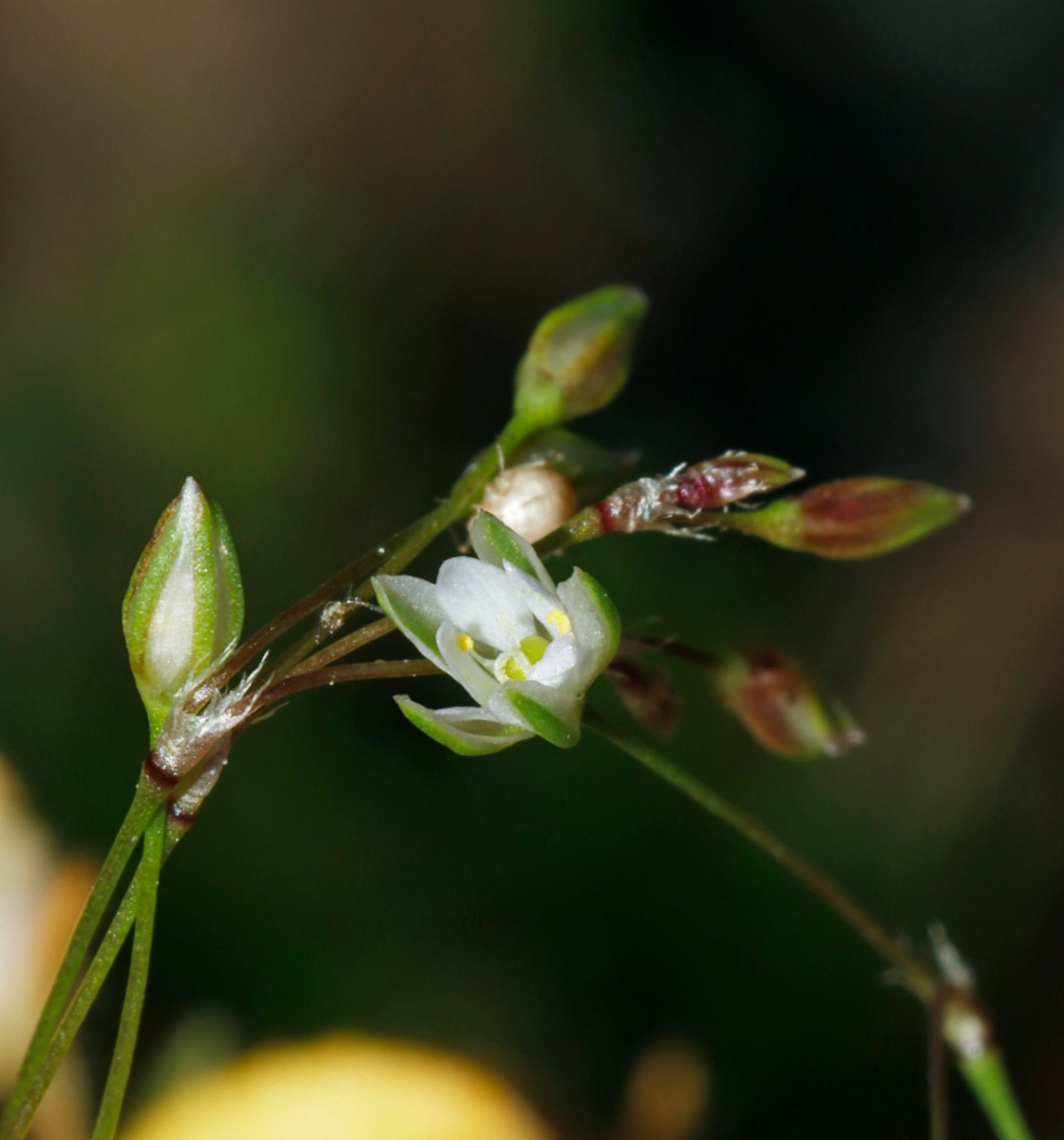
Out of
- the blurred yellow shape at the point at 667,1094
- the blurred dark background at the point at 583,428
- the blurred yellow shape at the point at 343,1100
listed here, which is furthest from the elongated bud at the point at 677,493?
the blurred yellow shape at the point at 667,1094

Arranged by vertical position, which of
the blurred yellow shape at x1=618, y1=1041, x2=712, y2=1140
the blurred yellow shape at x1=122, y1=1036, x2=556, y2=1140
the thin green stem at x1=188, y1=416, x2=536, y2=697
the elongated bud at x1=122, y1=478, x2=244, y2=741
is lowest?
the blurred yellow shape at x1=618, y1=1041, x2=712, y2=1140

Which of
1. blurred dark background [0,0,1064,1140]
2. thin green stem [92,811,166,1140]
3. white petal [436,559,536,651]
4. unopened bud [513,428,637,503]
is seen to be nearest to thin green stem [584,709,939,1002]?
white petal [436,559,536,651]

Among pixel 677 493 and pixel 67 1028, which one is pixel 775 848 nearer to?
pixel 677 493

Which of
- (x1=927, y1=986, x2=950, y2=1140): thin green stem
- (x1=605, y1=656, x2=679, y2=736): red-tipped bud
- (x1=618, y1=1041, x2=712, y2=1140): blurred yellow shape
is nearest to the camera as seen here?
(x1=605, y1=656, x2=679, y2=736): red-tipped bud

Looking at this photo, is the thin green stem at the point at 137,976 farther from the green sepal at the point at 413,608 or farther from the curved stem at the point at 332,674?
the green sepal at the point at 413,608

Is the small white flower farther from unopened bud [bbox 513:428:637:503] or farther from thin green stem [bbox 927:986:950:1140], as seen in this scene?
thin green stem [bbox 927:986:950:1140]

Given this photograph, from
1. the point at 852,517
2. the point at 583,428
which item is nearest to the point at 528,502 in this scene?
the point at 852,517

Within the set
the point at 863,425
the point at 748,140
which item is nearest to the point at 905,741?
the point at 863,425
